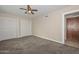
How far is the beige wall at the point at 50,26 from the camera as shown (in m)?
1.87

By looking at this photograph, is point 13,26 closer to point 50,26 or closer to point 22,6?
point 22,6

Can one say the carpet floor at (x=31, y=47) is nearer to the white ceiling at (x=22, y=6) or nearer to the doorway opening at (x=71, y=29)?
the doorway opening at (x=71, y=29)

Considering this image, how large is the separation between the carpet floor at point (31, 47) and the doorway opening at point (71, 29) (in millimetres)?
116

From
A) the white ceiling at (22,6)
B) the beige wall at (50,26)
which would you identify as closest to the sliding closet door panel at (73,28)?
the beige wall at (50,26)

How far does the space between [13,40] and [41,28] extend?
2.06ft

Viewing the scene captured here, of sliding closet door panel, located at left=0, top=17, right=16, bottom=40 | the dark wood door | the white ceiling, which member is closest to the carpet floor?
sliding closet door panel, located at left=0, top=17, right=16, bottom=40

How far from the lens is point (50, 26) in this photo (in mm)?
1949

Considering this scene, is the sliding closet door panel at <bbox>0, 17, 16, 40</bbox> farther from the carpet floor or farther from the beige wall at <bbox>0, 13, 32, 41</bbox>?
the carpet floor

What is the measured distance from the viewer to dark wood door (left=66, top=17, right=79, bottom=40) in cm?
175

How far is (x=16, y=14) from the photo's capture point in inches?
71.0

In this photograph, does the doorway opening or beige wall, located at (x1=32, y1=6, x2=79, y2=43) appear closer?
the doorway opening

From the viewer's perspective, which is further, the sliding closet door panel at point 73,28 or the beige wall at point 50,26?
the beige wall at point 50,26
